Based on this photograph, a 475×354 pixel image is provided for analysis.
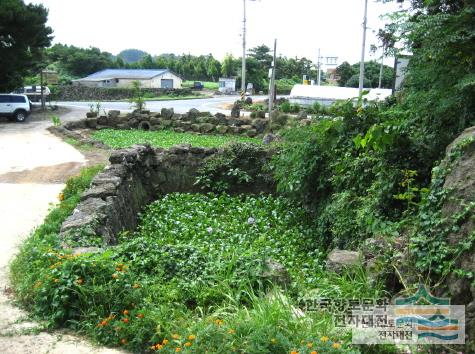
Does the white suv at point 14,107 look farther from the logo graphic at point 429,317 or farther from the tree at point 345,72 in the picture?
the tree at point 345,72

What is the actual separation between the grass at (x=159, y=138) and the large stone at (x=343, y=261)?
11613 millimetres

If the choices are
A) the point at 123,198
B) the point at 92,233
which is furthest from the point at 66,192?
the point at 92,233

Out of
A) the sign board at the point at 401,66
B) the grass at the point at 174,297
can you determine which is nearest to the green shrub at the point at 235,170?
the sign board at the point at 401,66

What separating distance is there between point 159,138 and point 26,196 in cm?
936

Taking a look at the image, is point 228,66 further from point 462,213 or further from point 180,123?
point 462,213

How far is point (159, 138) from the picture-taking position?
1897 centimetres

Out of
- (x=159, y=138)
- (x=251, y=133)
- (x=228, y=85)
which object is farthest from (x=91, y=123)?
(x=228, y=85)

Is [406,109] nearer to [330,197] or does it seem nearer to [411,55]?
[411,55]

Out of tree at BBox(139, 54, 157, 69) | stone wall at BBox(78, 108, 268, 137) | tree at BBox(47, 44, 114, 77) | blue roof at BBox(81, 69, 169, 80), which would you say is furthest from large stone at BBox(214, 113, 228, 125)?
tree at BBox(139, 54, 157, 69)

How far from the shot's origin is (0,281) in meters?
5.38

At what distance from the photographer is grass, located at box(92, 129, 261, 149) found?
17.4 metres

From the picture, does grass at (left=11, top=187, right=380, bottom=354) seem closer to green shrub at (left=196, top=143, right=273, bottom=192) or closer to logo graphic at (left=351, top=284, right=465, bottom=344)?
logo graphic at (left=351, top=284, right=465, bottom=344)

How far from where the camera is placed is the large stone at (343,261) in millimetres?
5055

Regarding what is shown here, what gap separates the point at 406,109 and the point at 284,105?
23.0m
